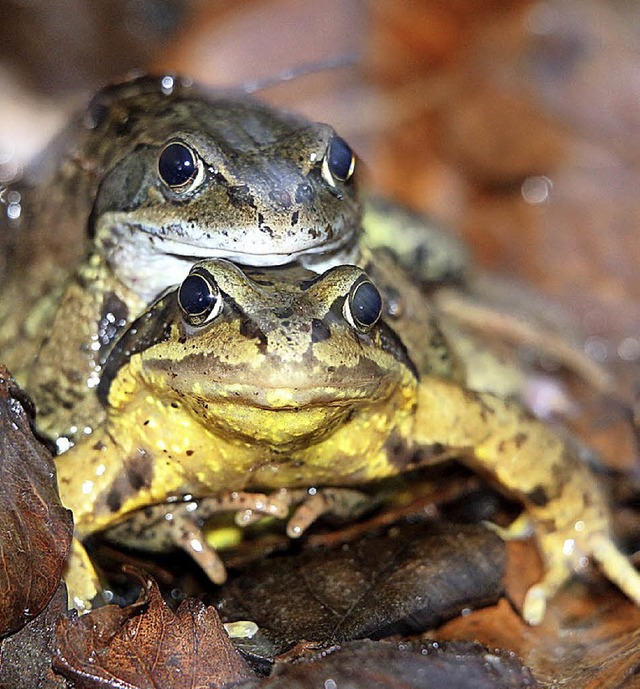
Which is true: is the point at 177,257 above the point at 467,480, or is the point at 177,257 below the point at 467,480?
above

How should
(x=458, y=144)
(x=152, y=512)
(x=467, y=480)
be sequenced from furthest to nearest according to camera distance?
(x=458, y=144)
(x=467, y=480)
(x=152, y=512)

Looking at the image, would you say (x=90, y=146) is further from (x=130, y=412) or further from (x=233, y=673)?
(x=233, y=673)

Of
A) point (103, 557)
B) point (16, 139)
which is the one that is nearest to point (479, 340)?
point (103, 557)

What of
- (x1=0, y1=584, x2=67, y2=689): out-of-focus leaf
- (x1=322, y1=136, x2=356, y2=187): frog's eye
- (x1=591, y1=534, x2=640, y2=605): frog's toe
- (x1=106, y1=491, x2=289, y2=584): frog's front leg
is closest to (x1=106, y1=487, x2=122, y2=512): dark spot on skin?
(x1=106, y1=491, x2=289, y2=584): frog's front leg

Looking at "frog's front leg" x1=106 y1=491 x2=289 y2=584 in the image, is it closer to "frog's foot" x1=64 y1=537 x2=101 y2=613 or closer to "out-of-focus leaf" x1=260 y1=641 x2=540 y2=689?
"frog's foot" x1=64 y1=537 x2=101 y2=613

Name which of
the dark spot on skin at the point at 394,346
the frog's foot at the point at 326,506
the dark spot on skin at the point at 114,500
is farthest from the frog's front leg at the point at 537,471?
the dark spot on skin at the point at 114,500

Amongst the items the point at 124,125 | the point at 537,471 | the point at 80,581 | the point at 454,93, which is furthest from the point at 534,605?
the point at 454,93

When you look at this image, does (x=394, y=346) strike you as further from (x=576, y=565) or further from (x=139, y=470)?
(x=576, y=565)
